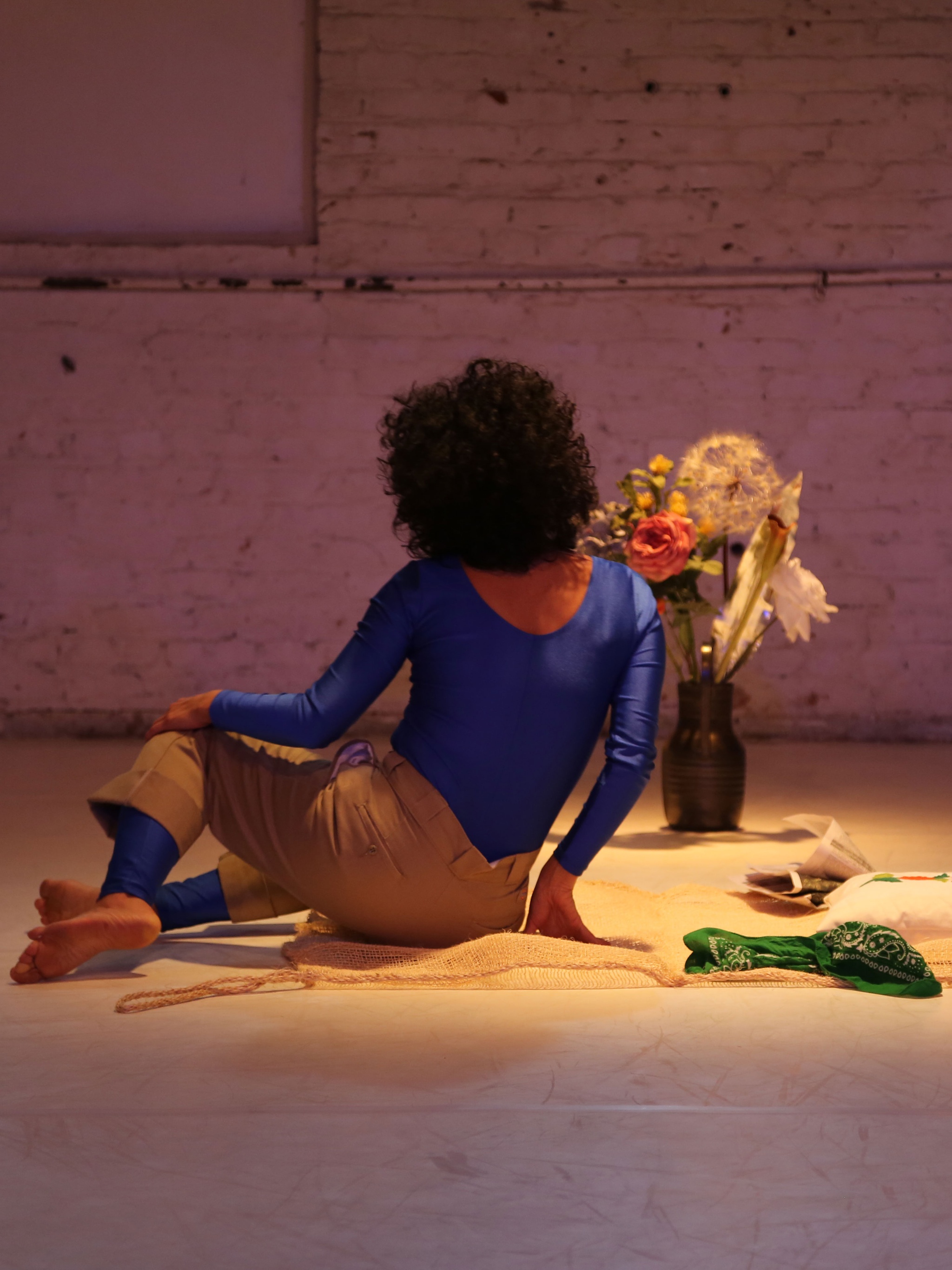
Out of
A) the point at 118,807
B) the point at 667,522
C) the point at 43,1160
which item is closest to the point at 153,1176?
the point at 43,1160

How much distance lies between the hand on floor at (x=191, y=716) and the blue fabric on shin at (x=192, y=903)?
1.14 feet

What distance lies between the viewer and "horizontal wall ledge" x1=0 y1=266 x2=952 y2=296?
614cm

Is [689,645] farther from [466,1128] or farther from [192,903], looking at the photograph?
[466,1128]

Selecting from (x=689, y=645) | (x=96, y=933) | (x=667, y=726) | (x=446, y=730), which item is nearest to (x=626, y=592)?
(x=446, y=730)

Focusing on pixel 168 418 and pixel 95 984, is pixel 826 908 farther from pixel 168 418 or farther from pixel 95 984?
pixel 168 418

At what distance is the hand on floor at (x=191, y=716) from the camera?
232 centimetres

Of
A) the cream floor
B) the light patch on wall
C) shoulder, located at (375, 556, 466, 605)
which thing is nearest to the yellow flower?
shoulder, located at (375, 556, 466, 605)

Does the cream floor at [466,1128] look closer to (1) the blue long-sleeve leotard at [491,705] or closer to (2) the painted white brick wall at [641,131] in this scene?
(1) the blue long-sleeve leotard at [491,705]

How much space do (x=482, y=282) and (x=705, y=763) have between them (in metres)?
3.15

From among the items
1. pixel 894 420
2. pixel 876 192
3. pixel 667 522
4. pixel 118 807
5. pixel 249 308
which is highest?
pixel 876 192

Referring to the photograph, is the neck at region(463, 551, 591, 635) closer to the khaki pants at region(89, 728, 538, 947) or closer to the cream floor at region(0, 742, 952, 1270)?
the khaki pants at region(89, 728, 538, 947)

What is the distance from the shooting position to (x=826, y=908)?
9.39 feet

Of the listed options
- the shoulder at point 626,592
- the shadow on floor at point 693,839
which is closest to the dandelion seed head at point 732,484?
the shadow on floor at point 693,839

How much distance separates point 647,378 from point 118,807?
4408 millimetres
